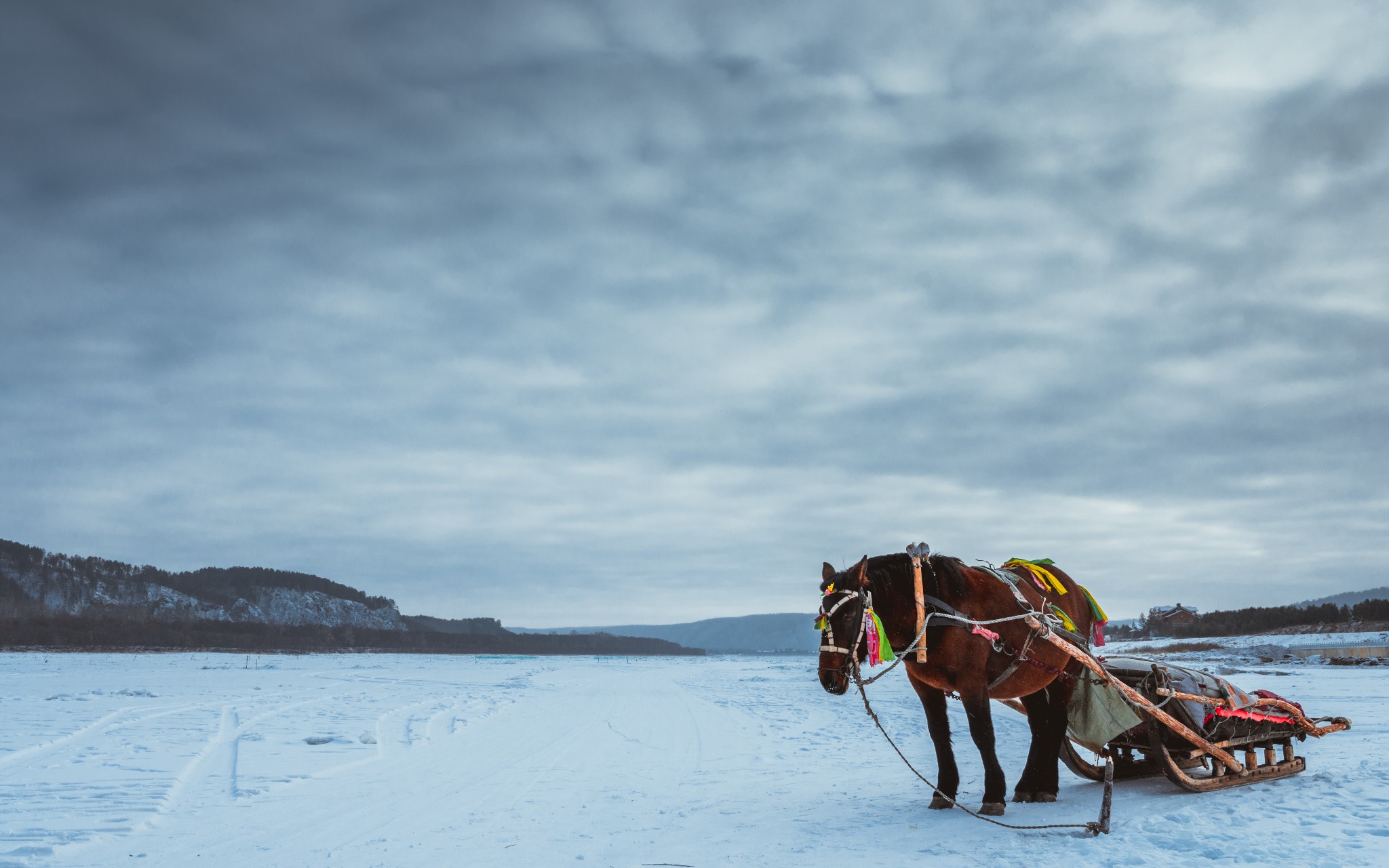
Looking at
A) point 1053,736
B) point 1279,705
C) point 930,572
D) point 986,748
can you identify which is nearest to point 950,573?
point 930,572

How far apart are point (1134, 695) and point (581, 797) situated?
5337mm

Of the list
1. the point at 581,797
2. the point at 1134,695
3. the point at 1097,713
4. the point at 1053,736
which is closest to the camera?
the point at 1134,695

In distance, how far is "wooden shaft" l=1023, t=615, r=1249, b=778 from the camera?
23.1ft

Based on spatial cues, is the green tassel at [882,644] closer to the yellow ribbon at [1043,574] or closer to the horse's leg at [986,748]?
the horse's leg at [986,748]

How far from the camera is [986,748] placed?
6.93m

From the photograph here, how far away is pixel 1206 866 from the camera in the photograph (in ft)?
16.9

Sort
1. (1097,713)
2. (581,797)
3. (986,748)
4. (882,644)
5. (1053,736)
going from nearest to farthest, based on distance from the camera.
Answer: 1. (882,644)
2. (986,748)
3. (1097,713)
4. (1053,736)
5. (581,797)

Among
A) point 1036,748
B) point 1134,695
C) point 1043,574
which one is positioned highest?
point 1043,574

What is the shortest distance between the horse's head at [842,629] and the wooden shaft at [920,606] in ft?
1.37

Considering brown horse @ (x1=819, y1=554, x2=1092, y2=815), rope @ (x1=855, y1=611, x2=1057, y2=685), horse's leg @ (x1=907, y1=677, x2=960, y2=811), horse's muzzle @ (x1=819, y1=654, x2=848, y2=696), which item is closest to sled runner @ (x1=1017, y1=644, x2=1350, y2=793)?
brown horse @ (x1=819, y1=554, x2=1092, y2=815)

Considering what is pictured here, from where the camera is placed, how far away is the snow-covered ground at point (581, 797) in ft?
19.5

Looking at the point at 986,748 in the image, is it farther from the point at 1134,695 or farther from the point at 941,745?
the point at 1134,695

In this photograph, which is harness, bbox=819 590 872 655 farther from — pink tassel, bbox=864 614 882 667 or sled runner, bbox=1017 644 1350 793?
sled runner, bbox=1017 644 1350 793

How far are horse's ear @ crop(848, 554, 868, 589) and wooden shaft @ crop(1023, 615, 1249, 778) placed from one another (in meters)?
1.44
